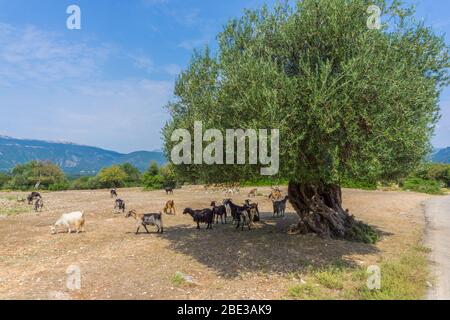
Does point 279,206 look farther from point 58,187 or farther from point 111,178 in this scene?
point 58,187

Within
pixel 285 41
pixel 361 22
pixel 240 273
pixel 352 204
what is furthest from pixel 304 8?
pixel 352 204

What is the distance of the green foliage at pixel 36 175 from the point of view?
83438mm

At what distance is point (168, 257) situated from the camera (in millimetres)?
14781

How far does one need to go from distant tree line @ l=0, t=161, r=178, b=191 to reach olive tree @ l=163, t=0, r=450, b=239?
4732 cm

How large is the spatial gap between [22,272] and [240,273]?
927 cm

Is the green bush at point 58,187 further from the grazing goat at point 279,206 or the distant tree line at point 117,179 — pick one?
the grazing goat at point 279,206

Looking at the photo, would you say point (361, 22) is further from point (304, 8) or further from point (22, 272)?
point (22, 272)

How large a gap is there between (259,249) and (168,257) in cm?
478

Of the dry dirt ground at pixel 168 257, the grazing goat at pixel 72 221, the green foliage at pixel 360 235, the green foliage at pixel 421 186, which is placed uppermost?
the green foliage at pixel 421 186

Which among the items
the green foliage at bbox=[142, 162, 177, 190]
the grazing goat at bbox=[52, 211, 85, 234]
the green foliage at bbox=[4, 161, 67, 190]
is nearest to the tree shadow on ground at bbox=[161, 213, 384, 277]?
the grazing goat at bbox=[52, 211, 85, 234]

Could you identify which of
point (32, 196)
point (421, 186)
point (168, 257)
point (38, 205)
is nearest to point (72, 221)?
point (168, 257)

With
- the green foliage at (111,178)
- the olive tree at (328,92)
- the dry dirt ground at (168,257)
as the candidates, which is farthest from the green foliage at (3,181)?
the olive tree at (328,92)

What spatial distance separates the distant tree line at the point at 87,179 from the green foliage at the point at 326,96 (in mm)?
47534

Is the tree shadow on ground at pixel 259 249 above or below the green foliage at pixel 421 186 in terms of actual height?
below
